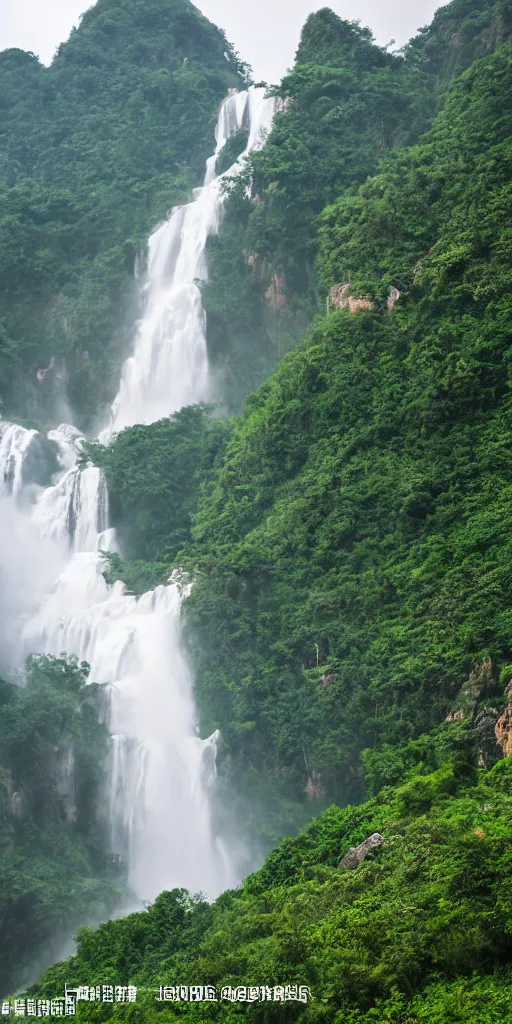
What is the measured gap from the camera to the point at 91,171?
5312cm

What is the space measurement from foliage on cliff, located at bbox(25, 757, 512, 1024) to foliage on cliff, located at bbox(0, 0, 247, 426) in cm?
2586

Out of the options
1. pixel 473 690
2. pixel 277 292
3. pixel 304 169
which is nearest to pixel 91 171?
pixel 304 169

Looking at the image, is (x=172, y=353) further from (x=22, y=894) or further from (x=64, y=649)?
(x=22, y=894)

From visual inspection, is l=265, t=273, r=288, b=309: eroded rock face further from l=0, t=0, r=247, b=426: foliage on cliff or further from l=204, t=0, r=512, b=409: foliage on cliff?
l=0, t=0, r=247, b=426: foliage on cliff

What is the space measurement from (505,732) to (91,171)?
115 ft

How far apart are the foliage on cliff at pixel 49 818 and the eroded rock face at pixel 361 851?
9.61 m

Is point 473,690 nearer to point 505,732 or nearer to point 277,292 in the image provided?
point 505,732

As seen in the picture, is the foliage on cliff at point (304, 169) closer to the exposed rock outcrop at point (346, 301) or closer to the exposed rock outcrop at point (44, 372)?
the exposed rock outcrop at point (346, 301)

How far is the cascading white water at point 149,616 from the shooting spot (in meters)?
33.1

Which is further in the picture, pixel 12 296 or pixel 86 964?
pixel 12 296

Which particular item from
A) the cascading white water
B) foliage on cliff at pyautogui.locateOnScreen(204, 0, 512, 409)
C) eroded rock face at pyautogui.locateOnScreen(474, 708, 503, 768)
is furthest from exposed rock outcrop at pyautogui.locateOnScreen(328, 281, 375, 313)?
eroded rock face at pyautogui.locateOnScreen(474, 708, 503, 768)

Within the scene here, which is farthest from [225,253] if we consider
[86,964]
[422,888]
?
[422,888]

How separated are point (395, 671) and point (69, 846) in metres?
8.83

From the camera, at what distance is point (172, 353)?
4584cm
